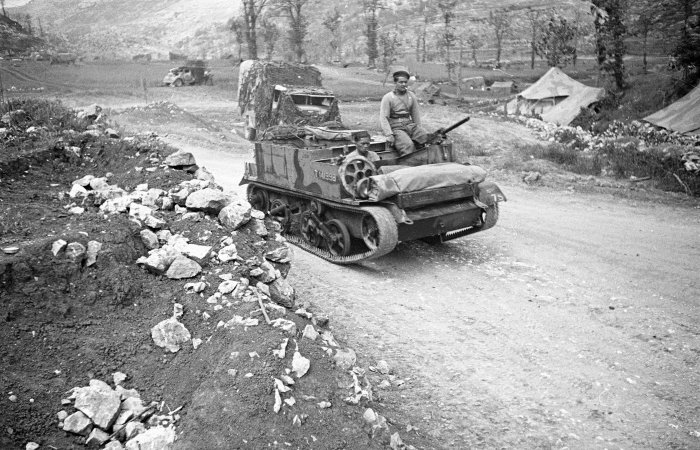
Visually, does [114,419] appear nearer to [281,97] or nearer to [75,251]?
[75,251]

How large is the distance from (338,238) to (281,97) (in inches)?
335

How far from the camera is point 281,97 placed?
16.4 m

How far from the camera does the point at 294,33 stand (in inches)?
1885

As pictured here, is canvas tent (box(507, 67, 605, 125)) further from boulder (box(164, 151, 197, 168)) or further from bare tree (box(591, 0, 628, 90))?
boulder (box(164, 151, 197, 168))

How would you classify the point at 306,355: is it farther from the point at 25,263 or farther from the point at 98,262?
the point at 25,263

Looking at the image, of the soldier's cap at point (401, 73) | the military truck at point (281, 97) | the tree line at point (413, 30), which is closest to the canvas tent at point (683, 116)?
the military truck at point (281, 97)

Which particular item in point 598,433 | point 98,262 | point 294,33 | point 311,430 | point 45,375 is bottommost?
point 598,433

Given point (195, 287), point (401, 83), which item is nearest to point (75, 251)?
point (195, 287)

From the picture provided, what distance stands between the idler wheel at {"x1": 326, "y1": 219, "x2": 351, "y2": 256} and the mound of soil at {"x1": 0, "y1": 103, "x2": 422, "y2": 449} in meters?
2.66

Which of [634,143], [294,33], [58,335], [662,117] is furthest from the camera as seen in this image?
[294,33]

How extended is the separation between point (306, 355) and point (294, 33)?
4614 centimetres

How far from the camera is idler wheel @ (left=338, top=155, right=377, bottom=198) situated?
839 cm

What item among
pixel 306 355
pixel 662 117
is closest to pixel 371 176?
pixel 306 355

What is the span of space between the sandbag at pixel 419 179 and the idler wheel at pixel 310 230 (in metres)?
1.41
